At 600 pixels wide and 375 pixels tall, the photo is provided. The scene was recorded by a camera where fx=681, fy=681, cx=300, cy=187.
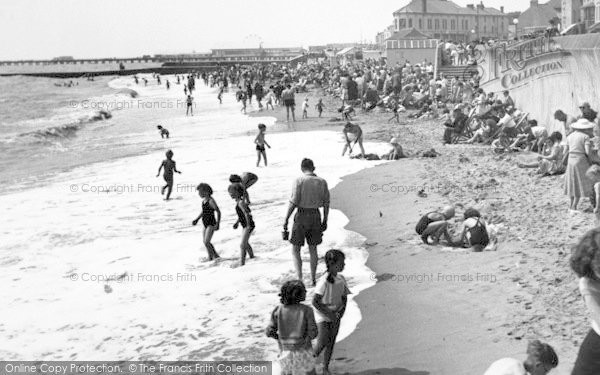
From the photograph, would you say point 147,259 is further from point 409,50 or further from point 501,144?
point 409,50

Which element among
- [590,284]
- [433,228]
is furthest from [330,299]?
[433,228]

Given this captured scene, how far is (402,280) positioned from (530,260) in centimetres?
160

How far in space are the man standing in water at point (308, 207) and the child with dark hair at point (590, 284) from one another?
4298 mm

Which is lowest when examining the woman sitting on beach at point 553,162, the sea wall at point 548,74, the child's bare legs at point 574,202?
the child's bare legs at point 574,202

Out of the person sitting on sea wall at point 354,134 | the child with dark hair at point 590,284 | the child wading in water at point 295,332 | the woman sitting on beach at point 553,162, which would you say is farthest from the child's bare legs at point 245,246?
the person sitting on sea wall at point 354,134

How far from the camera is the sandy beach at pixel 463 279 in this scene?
642 centimetres

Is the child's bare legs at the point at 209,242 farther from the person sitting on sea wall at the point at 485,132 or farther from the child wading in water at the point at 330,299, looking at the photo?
the person sitting on sea wall at the point at 485,132

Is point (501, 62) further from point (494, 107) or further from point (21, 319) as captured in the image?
point (21, 319)

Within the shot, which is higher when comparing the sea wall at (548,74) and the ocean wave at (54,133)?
the sea wall at (548,74)

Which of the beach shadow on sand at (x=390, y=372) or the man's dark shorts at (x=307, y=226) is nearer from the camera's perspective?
the beach shadow on sand at (x=390, y=372)

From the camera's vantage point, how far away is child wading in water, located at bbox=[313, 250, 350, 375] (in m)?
5.82

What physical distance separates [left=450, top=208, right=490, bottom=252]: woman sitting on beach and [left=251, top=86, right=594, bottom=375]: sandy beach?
0.18m

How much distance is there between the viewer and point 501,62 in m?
23.2

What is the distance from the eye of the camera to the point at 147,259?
1088 centimetres
